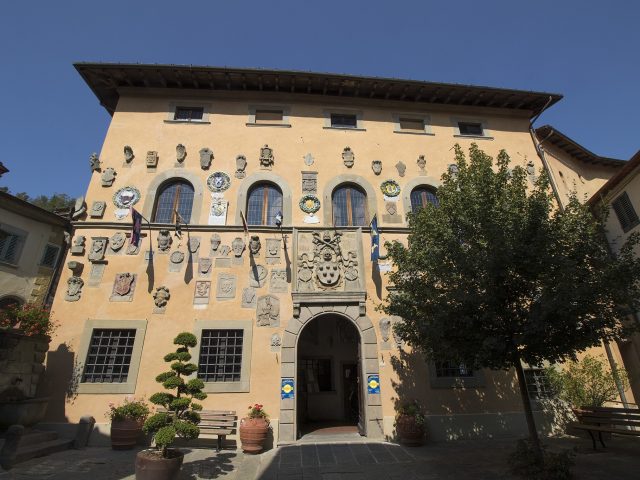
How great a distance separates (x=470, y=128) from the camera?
49.9ft

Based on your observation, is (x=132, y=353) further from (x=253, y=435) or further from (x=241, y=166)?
(x=241, y=166)

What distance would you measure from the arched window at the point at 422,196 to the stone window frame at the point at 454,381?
5.98m

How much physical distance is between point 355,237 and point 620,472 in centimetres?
851

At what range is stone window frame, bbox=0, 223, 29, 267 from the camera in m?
13.5

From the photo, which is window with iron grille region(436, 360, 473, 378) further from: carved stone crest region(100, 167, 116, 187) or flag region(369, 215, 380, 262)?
carved stone crest region(100, 167, 116, 187)

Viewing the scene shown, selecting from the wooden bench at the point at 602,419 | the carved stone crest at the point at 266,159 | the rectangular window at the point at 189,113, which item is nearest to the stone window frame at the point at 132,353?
the carved stone crest at the point at 266,159

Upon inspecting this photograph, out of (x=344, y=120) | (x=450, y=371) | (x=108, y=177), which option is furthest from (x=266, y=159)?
(x=450, y=371)

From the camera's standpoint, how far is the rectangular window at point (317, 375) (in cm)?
1422

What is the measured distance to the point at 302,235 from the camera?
11953 mm

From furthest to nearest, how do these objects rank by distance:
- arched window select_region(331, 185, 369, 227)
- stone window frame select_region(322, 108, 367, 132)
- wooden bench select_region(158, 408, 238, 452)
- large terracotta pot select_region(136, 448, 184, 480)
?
stone window frame select_region(322, 108, 367, 132)
arched window select_region(331, 185, 369, 227)
wooden bench select_region(158, 408, 238, 452)
large terracotta pot select_region(136, 448, 184, 480)

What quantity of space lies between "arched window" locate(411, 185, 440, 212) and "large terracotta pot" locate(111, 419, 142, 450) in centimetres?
1148

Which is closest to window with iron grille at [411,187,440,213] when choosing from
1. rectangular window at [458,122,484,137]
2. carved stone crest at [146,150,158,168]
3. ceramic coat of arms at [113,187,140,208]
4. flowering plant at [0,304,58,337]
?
rectangular window at [458,122,484,137]

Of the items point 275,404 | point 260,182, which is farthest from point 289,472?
point 260,182

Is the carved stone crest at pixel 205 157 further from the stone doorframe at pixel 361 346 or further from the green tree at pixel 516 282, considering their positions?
the green tree at pixel 516 282
